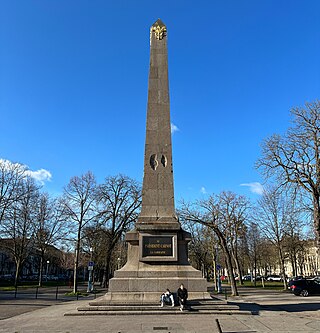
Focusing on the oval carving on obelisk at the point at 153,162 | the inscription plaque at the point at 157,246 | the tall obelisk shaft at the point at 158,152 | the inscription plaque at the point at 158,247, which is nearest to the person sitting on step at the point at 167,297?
the inscription plaque at the point at 158,247

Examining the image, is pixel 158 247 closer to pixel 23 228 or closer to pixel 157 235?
pixel 157 235

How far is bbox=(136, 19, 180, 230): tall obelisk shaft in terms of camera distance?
13.8m

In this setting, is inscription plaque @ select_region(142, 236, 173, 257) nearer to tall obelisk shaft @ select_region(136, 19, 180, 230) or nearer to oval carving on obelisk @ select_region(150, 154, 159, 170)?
tall obelisk shaft @ select_region(136, 19, 180, 230)

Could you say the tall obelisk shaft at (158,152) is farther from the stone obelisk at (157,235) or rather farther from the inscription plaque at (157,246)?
the inscription plaque at (157,246)

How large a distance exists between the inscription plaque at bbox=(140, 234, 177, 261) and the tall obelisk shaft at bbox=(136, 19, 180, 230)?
0.40m

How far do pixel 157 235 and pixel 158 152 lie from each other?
12.3 feet

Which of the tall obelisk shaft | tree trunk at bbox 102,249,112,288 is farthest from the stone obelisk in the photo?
tree trunk at bbox 102,249,112,288

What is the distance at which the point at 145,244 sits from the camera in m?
12.9

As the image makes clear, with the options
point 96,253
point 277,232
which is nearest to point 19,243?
point 96,253

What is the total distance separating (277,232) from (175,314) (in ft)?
85.8

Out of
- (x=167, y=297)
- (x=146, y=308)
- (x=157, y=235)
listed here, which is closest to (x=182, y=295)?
(x=167, y=297)

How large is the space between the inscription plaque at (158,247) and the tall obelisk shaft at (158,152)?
40 cm

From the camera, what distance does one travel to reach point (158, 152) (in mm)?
14672

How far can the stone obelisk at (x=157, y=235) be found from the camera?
12117mm
